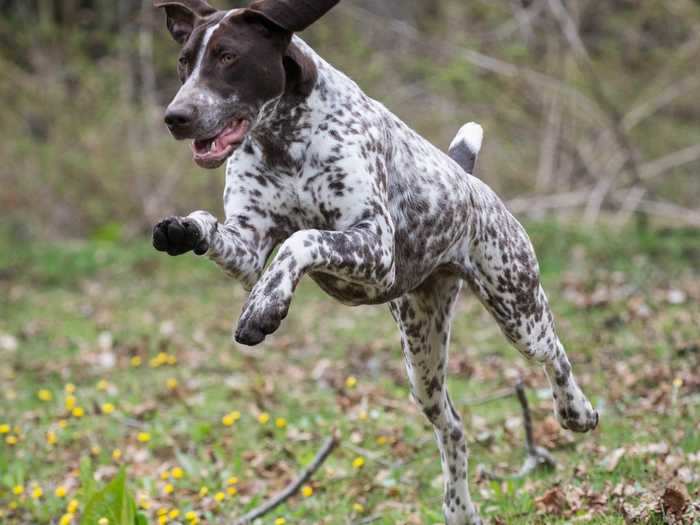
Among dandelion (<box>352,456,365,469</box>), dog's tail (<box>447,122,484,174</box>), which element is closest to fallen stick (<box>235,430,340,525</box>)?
dandelion (<box>352,456,365,469</box>)

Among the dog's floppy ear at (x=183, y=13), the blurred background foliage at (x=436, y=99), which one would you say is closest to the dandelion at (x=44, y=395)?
the dog's floppy ear at (x=183, y=13)

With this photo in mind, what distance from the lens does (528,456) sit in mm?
5363

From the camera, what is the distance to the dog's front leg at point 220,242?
3096 millimetres

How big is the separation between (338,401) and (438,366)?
284 centimetres

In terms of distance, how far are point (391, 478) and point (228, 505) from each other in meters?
0.95

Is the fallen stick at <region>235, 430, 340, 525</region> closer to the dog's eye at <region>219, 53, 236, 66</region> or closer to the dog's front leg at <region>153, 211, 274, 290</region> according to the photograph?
the dog's front leg at <region>153, 211, 274, 290</region>

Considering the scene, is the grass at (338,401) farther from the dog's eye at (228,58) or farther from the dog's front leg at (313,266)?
the dog's eye at (228,58)

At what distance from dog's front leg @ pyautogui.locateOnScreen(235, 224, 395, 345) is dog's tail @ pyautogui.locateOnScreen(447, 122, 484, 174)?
118 centimetres

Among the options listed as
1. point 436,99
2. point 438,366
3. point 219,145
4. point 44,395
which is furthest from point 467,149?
point 436,99

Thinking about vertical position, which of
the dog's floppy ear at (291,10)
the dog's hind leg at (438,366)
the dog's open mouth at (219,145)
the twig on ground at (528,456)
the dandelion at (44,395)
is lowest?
the dandelion at (44,395)

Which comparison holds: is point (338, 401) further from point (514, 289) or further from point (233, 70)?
point (233, 70)

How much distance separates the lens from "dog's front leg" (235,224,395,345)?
2938 millimetres

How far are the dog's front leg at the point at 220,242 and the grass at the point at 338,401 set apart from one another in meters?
1.87

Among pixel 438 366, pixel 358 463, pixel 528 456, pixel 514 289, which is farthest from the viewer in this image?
pixel 358 463
